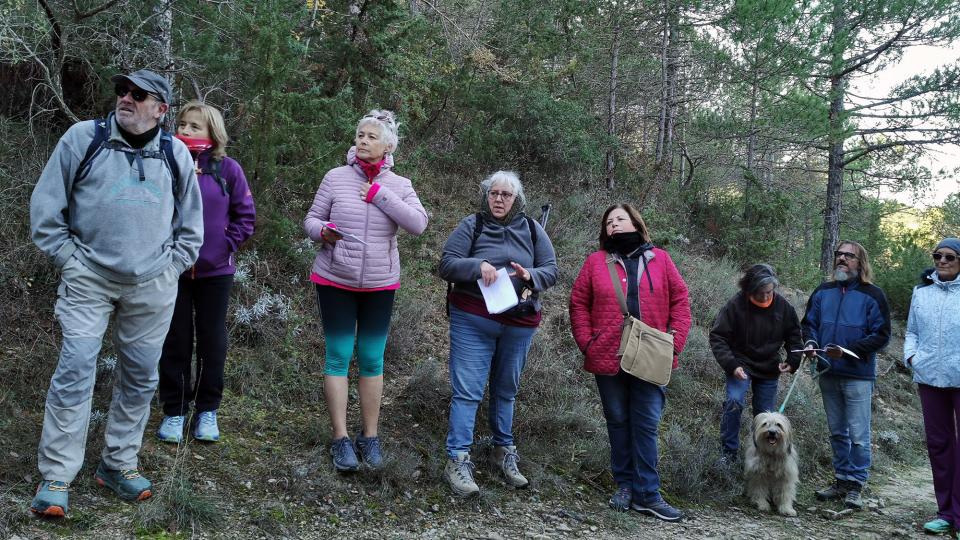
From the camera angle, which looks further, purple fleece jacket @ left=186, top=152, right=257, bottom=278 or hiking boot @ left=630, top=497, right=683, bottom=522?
hiking boot @ left=630, top=497, right=683, bottom=522

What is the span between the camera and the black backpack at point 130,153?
3.39 m

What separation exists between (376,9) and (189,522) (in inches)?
224

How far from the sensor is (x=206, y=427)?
4410 mm

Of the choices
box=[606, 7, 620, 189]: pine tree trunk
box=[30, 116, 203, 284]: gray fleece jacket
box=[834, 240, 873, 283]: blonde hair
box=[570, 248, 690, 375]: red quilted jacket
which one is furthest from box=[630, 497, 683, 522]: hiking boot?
box=[606, 7, 620, 189]: pine tree trunk

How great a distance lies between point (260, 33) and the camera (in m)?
5.63

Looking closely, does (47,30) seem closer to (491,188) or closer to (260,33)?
(260,33)

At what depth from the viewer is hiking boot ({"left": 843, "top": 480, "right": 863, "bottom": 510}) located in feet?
18.6

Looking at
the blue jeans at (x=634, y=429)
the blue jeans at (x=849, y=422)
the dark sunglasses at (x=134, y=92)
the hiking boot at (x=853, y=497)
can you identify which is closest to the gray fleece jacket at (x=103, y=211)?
the dark sunglasses at (x=134, y=92)

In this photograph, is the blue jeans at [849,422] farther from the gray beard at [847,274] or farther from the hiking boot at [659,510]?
the hiking boot at [659,510]

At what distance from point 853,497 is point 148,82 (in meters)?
5.96

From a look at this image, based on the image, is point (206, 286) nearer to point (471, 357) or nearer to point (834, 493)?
point (471, 357)

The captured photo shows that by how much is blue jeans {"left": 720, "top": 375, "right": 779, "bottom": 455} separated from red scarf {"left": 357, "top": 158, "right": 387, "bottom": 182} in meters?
3.45

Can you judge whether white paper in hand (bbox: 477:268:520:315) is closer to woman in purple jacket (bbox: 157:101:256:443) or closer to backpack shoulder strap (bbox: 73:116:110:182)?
woman in purple jacket (bbox: 157:101:256:443)

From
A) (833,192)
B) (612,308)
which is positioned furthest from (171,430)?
(833,192)
